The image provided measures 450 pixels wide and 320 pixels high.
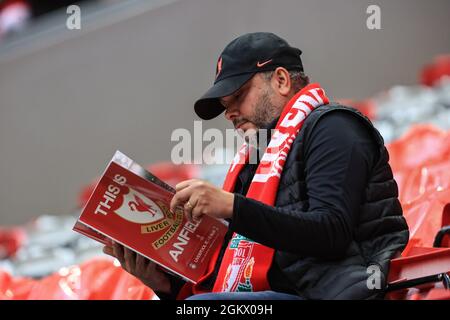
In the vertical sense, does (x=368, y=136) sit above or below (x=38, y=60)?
below

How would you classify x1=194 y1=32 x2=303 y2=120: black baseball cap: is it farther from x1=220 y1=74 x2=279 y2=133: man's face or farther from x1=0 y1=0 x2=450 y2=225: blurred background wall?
x1=0 y1=0 x2=450 y2=225: blurred background wall

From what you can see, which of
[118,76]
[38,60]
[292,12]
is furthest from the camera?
[38,60]

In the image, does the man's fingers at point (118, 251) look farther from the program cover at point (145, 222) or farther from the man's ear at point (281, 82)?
the man's ear at point (281, 82)

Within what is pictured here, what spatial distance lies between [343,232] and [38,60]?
5826mm

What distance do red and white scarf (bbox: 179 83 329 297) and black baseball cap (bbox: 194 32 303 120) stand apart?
70 millimetres

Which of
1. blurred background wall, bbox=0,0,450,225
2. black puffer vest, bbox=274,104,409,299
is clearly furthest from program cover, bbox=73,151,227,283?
blurred background wall, bbox=0,0,450,225

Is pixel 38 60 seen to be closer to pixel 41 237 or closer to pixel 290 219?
pixel 41 237

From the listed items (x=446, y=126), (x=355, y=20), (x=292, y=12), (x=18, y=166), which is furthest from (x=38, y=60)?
(x=446, y=126)

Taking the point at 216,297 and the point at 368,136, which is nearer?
the point at 216,297

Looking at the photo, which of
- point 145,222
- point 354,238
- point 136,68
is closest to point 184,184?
point 145,222

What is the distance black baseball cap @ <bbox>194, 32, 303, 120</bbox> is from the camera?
1277mm

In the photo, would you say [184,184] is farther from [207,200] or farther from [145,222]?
[145,222]

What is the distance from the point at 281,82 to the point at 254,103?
60 mm

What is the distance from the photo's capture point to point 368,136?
1.20m
